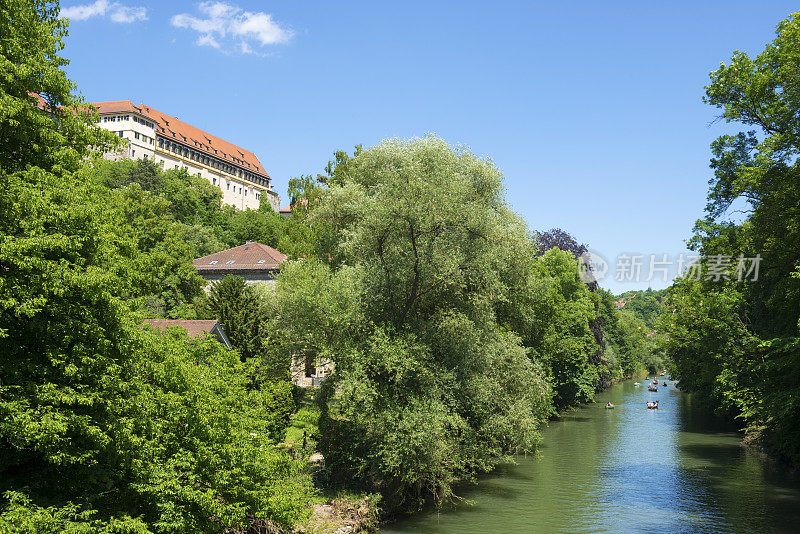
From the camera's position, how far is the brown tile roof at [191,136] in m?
117

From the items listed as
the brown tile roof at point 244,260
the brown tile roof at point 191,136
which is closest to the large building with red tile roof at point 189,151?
the brown tile roof at point 191,136

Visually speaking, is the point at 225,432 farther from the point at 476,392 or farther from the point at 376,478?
the point at 476,392

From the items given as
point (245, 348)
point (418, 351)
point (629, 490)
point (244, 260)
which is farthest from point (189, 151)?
point (629, 490)

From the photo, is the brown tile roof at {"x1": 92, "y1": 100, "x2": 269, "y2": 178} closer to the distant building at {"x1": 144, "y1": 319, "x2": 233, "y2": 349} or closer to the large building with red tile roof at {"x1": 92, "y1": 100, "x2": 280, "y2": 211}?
the large building with red tile roof at {"x1": 92, "y1": 100, "x2": 280, "y2": 211}

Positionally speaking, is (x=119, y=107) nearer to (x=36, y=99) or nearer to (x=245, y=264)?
(x=245, y=264)

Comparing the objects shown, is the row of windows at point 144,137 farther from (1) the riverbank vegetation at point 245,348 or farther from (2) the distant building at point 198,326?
(2) the distant building at point 198,326

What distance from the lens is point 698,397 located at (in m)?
51.4

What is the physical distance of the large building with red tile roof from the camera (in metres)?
115

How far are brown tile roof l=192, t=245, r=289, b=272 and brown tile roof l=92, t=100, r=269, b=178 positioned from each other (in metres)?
67.3

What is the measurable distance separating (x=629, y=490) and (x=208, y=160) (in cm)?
12543

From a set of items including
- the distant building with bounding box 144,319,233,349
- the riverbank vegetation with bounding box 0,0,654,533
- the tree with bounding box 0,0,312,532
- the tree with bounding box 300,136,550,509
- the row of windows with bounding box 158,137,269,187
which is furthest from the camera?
the row of windows with bounding box 158,137,269,187

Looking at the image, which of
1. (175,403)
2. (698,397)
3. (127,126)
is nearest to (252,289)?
(175,403)

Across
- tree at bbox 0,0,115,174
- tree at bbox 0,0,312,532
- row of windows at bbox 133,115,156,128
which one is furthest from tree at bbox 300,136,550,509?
row of windows at bbox 133,115,156,128

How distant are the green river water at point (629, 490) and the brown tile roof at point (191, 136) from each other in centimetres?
10772
